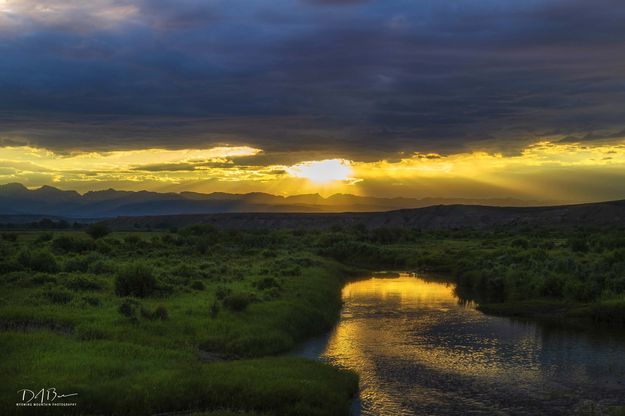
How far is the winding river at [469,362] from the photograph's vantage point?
20688 mm

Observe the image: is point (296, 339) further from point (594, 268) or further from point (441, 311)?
point (594, 268)

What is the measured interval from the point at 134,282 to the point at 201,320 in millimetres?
8473

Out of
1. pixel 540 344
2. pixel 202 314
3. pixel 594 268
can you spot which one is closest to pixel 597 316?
pixel 540 344

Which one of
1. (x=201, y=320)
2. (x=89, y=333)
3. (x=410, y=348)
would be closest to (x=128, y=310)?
(x=89, y=333)

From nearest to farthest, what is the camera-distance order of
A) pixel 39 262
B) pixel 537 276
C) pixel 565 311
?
pixel 565 311
pixel 39 262
pixel 537 276

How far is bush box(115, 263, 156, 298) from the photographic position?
35.0 metres

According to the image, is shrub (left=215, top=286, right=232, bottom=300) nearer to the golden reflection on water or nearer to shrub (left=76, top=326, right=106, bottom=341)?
the golden reflection on water

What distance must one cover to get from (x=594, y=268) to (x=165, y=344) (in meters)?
37.9

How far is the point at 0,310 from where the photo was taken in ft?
88.0

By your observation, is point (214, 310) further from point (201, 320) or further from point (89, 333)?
point (89, 333)

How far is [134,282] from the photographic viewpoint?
3516 centimetres

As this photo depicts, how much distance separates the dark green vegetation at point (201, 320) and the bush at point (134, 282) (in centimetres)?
7

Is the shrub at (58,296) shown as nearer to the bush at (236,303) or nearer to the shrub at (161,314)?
the shrub at (161,314)

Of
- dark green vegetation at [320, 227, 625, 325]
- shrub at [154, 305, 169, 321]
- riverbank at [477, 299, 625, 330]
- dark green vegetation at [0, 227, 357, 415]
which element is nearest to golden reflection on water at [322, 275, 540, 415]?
dark green vegetation at [0, 227, 357, 415]
